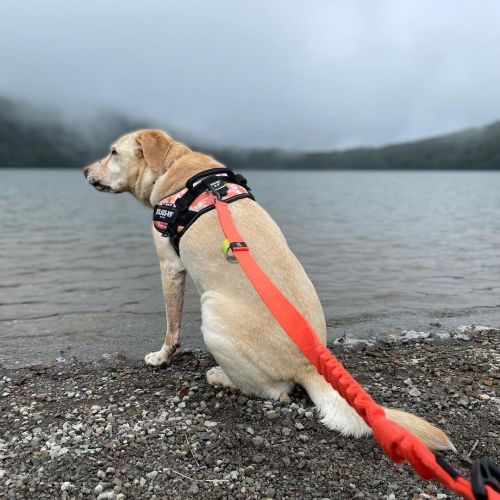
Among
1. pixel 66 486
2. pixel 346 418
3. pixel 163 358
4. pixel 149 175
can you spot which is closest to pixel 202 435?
pixel 66 486

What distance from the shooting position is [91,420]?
468 cm

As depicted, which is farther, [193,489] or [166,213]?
[166,213]

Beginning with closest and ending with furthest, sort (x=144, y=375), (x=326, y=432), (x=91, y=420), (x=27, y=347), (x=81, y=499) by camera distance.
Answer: (x=81, y=499) → (x=326, y=432) → (x=91, y=420) → (x=144, y=375) → (x=27, y=347)

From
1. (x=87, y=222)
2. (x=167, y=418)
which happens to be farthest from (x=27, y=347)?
(x=87, y=222)

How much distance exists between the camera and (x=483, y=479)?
1906mm

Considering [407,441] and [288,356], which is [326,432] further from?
[407,441]

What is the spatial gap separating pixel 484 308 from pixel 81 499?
31.1 ft

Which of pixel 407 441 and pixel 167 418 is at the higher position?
pixel 407 441

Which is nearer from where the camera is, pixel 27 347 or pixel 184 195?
pixel 184 195

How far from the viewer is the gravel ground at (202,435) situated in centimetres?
366

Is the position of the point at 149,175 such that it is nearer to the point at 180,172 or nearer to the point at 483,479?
the point at 180,172

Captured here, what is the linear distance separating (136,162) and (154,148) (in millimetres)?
413

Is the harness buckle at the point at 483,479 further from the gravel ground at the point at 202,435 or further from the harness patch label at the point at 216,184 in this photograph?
the harness patch label at the point at 216,184

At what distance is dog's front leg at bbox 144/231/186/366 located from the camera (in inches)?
230
